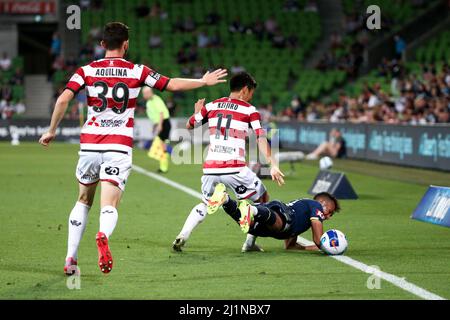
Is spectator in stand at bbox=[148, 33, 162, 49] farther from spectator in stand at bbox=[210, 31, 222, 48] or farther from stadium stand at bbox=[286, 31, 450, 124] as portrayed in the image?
stadium stand at bbox=[286, 31, 450, 124]

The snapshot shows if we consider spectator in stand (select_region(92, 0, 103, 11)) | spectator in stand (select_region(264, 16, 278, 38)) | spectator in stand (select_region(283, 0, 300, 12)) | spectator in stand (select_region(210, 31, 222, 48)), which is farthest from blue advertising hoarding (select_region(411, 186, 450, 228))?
spectator in stand (select_region(92, 0, 103, 11))

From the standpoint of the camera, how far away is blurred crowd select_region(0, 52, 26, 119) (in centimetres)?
4288

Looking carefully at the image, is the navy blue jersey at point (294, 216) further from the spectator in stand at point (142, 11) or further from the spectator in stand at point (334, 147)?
the spectator in stand at point (142, 11)

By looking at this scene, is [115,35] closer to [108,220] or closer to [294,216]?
[108,220]

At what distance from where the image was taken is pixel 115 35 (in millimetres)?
9039

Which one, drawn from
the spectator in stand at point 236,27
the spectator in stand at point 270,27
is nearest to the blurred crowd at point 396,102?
the spectator in stand at point 270,27

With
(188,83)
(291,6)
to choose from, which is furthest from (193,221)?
(291,6)

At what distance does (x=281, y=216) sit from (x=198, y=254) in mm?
1008

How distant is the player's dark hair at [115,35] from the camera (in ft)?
29.6

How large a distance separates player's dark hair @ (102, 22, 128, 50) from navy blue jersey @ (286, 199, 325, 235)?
275 cm
